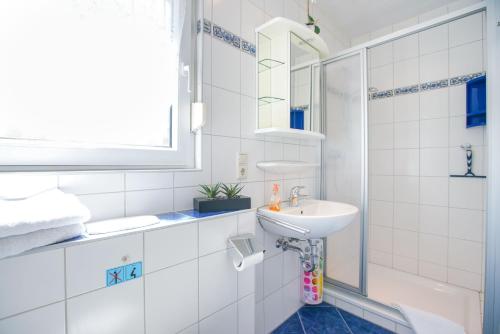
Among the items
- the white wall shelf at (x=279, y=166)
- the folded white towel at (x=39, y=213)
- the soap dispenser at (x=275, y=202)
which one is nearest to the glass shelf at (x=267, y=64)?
the white wall shelf at (x=279, y=166)

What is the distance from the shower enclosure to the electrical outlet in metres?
0.81

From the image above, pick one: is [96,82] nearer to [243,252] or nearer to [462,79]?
[243,252]

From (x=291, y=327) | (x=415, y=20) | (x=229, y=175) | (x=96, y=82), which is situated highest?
(x=415, y=20)

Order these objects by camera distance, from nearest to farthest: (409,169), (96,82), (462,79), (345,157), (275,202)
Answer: (96,82) → (275,202) → (345,157) → (462,79) → (409,169)

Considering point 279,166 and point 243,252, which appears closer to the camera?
point 243,252

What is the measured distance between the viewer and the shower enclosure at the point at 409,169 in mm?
1626

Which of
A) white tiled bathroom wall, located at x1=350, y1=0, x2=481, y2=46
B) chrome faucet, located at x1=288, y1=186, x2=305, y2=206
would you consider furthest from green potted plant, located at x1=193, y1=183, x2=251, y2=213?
white tiled bathroom wall, located at x1=350, y1=0, x2=481, y2=46

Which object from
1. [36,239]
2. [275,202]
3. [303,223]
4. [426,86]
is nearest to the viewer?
[36,239]

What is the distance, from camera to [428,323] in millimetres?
1391

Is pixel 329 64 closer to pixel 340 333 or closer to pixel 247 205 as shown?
pixel 247 205

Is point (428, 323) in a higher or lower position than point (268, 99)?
lower

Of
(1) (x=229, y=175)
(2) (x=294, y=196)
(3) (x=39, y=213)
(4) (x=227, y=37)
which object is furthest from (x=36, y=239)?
(2) (x=294, y=196)

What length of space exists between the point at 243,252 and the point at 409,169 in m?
1.88

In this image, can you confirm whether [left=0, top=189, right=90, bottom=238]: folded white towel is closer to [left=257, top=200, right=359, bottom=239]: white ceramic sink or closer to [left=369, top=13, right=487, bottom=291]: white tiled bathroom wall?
[left=257, top=200, right=359, bottom=239]: white ceramic sink
